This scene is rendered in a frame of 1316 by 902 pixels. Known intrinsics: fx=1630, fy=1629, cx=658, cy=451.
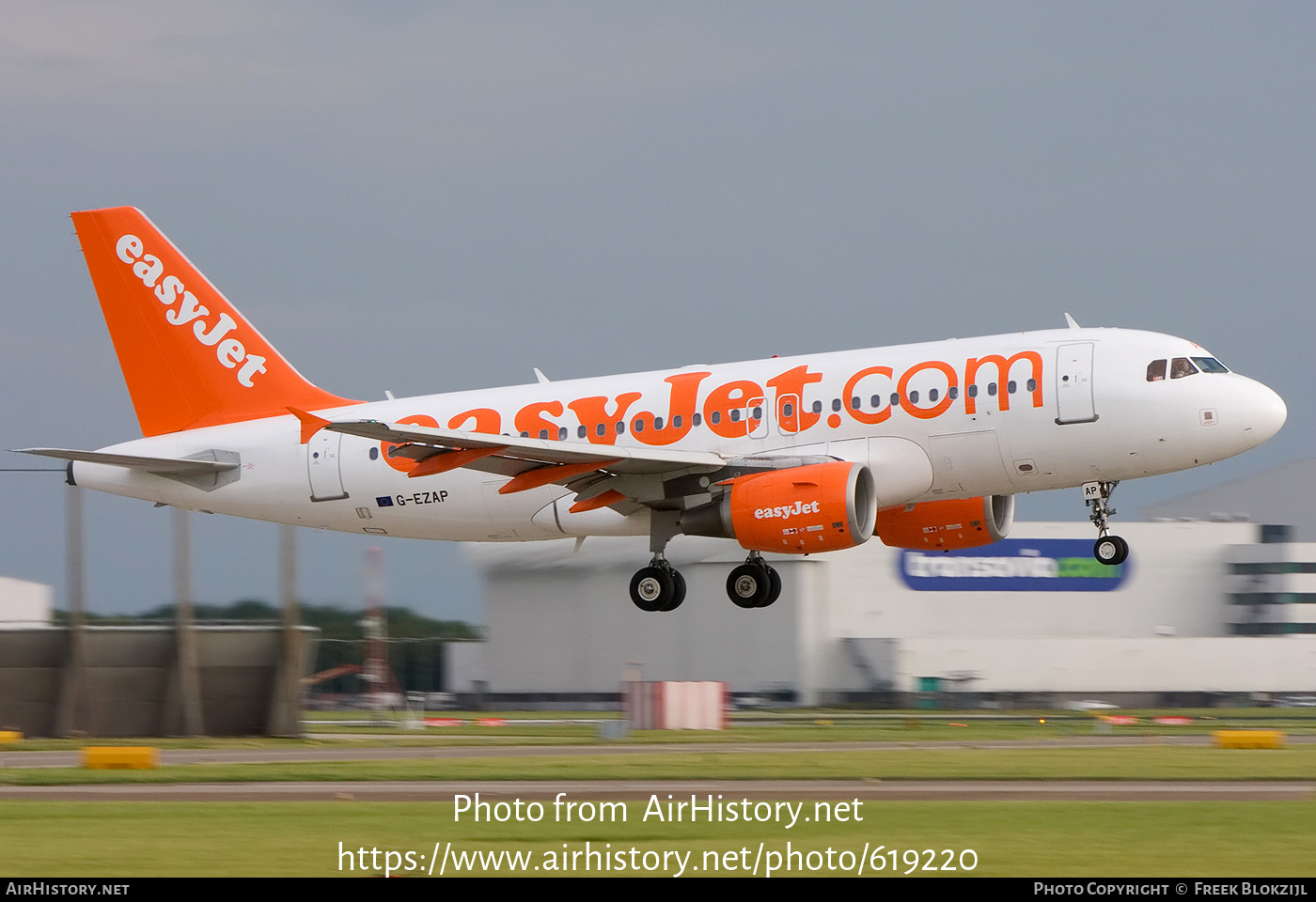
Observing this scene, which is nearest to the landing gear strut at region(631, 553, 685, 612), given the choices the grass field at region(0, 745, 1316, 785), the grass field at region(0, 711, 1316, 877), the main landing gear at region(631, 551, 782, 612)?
the main landing gear at region(631, 551, 782, 612)

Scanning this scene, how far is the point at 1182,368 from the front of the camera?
103ft

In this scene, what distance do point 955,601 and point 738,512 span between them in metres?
64.1

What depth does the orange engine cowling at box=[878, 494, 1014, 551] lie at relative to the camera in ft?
116

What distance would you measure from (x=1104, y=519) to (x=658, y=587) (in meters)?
9.25

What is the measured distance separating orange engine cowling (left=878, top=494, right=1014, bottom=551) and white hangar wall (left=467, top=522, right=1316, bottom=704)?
3961 centimetres

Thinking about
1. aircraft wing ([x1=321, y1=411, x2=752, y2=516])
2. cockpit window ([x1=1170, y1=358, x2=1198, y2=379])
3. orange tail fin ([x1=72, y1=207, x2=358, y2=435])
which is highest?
orange tail fin ([x1=72, y1=207, x2=358, y2=435])

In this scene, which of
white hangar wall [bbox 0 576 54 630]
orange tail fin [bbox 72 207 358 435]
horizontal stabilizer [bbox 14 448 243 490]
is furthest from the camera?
white hangar wall [bbox 0 576 54 630]

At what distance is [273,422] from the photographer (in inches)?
1470

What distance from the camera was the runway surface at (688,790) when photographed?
26.4 meters

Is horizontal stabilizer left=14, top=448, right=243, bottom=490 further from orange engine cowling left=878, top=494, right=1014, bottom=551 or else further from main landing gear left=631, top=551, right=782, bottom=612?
orange engine cowling left=878, top=494, right=1014, bottom=551

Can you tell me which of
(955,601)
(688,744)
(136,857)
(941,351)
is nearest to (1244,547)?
(955,601)

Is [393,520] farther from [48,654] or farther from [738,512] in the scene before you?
[48,654]

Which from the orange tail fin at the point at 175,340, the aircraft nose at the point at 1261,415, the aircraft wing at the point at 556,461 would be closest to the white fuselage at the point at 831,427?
the aircraft nose at the point at 1261,415

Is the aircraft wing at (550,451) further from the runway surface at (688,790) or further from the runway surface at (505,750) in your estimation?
the runway surface at (505,750)
